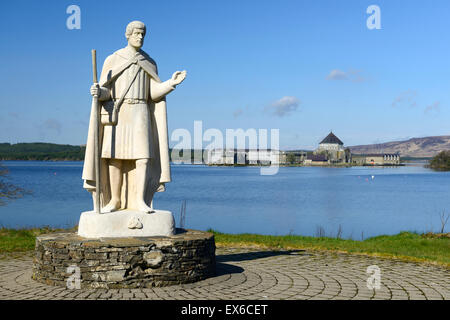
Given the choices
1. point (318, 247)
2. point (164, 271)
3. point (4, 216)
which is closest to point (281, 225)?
point (318, 247)

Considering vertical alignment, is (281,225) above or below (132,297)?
below

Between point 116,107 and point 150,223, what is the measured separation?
191 cm

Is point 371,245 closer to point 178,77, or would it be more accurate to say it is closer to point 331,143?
point 178,77

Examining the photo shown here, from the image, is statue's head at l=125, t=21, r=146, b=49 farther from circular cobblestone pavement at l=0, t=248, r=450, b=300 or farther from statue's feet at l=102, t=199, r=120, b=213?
circular cobblestone pavement at l=0, t=248, r=450, b=300

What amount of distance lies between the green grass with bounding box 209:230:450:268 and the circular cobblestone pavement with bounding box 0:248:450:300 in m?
0.74

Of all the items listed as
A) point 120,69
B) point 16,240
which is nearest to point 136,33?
point 120,69

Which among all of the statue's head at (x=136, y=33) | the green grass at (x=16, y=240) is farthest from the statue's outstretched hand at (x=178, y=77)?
the green grass at (x=16, y=240)

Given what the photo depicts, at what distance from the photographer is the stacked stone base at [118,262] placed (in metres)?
6.55

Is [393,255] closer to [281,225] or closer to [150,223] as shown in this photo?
[150,223]

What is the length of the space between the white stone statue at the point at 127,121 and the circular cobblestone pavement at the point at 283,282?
1.58 m

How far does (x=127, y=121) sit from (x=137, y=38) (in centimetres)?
133

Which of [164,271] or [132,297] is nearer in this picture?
[132,297]

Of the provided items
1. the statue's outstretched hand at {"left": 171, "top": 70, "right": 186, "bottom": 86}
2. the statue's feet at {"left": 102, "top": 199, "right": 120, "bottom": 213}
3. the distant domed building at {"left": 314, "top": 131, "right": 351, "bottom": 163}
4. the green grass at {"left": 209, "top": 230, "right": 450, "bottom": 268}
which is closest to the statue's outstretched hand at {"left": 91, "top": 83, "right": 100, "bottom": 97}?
the statue's outstretched hand at {"left": 171, "top": 70, "right": 186, "bottom": 86}

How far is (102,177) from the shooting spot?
7844 millimetres
